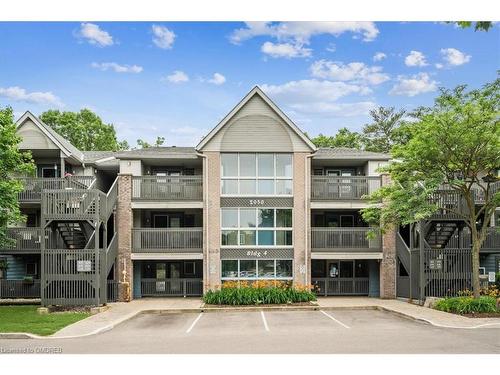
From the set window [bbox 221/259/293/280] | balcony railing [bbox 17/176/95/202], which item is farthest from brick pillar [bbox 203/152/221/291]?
balcony railing [bbox 17/176/95/202]

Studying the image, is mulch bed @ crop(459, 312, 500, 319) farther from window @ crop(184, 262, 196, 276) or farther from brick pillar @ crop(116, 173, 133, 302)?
brick pillar @ crop(116, 173, 133, 302)

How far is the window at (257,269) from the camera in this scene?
29.1 m

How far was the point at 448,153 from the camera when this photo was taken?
2183 centimetres

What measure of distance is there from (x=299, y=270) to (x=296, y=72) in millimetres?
10387

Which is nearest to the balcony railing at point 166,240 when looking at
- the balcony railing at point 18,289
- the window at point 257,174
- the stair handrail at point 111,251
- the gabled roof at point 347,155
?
the stair handrail at point 111,251

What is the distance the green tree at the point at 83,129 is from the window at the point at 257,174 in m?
31.1

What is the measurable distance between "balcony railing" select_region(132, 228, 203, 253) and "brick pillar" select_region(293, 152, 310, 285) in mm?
4749

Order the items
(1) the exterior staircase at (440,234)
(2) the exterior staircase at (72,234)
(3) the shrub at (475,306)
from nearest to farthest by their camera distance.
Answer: (3) the shrub at (475,306), (2) the exterior staircase at (72,234), (1) the exterior staircase at (440,234)

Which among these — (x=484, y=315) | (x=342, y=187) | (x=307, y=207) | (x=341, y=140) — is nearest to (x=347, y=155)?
(x=342, y=187)

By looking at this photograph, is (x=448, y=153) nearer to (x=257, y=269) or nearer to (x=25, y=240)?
(x=257, y=269)

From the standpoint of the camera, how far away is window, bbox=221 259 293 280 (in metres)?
29.1

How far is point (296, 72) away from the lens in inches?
916

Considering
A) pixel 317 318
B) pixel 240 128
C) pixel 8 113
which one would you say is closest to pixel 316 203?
pixel 240 128

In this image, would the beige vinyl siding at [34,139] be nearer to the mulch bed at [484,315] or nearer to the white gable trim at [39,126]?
the white gable trim at [39,126]
